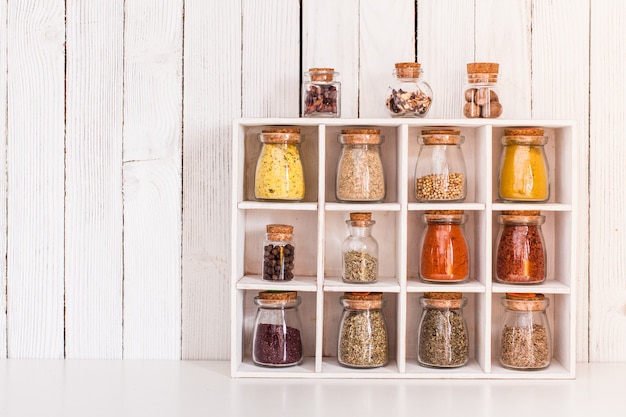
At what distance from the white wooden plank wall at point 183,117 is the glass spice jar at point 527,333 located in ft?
0.54

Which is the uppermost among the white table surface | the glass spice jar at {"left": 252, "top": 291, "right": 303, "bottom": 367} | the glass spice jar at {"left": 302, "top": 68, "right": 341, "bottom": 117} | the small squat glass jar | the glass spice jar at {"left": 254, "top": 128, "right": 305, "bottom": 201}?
the glass spice jar at {"left": 302, "top": 68, "right": 341, "bottom": 117}

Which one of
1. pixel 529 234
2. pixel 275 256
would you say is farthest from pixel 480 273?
pixel 275 256

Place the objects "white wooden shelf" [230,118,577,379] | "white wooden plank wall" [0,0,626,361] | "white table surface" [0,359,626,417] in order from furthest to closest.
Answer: "white wooden plank wall" [0,0,626,361], "white wooden shelf" [230,118,577,379], "white table surface" [0,359,626,417]

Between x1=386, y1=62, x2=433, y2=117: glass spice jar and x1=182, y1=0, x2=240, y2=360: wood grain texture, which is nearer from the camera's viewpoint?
x1=386, y1=62, x2=433, y2=117: glass spice jar

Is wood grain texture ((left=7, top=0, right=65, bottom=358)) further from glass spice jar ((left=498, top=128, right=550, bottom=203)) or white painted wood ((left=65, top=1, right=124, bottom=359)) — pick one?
glass spice jar ((left=498, top=128, right=550, bottom=203))

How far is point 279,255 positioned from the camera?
5.18 ft

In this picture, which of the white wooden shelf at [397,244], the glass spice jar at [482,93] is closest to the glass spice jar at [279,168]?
the white wooden shelf at [397,244]

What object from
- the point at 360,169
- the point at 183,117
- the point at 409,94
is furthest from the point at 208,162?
the point at 409,94

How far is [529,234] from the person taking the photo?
1578 millimetres

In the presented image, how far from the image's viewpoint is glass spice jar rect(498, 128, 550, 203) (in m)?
1.58

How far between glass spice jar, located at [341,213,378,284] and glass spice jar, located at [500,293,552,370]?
28 centimetres

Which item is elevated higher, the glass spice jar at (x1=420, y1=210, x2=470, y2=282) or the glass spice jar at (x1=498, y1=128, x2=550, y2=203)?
the glass spice jar at (x1=498, y1=128, x2=550, y2=203)

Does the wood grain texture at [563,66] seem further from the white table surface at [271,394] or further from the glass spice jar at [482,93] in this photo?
the white table surface at [271,394]

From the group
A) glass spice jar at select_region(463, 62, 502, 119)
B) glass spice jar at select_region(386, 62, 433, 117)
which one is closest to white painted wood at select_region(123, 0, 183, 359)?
glass spice jar at select_region(386, 62, 433, 117)
